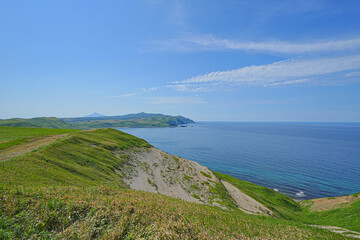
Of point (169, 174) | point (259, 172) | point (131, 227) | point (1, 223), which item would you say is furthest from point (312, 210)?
point (1, 223)

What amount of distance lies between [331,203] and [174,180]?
53589 millimetres

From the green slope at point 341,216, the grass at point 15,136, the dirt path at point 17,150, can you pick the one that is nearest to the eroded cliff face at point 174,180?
the green slope at point 341,216

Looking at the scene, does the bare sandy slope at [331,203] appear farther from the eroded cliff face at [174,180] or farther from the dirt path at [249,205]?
the eroded cliff face at [174,180]

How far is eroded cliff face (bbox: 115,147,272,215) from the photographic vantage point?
134ft

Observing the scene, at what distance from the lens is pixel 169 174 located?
5372cm

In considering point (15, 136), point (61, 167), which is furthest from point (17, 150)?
point (15, 136)

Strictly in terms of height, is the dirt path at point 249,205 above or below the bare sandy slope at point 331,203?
above

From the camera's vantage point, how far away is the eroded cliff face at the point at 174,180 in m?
40.8

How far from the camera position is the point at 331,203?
53906mm

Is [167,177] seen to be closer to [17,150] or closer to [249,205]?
[249,205]

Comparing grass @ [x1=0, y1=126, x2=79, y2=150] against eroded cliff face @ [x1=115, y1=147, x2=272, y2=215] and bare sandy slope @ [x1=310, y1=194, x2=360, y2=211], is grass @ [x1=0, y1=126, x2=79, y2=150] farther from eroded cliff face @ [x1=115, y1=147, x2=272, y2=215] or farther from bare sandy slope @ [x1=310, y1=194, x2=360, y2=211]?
bare sandy slope @ [x1=310, y1=194, x2=360, y2=211]

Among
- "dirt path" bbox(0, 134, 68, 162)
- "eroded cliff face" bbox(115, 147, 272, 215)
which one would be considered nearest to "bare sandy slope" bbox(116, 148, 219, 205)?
"eroded cliff face" bbox(115, 147, 272, 215)

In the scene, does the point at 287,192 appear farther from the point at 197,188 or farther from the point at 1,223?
the point at 1,223

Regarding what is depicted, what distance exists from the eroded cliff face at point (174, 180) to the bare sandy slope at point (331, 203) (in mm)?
25456
